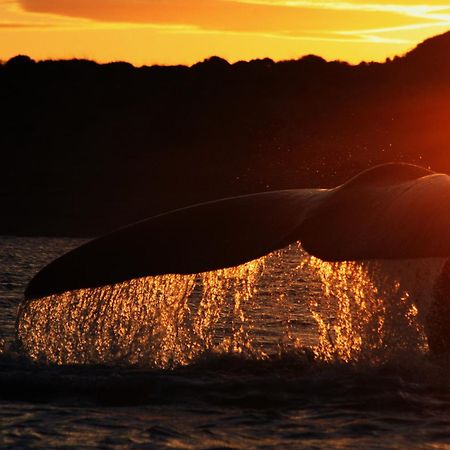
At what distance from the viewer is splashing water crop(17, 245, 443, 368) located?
8.26m

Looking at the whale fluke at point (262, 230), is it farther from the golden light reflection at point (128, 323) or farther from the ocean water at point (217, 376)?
the ocean water at point (217, 376)

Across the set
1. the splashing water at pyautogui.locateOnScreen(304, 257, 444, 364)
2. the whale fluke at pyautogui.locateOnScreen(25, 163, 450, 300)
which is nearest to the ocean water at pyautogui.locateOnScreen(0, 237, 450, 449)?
the splashing water at pyautogui.locateOnScreen(304, 257, 444, 364)

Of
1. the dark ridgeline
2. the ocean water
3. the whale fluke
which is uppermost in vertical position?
the dark ridgeline

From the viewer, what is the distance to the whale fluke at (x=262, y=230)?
23.8 ft

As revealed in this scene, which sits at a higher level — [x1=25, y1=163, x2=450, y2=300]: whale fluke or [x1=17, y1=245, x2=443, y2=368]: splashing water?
[x1=25, y1=163, x2=450, y2=300]: whale fluke

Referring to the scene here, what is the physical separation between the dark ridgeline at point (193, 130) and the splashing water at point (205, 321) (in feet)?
76.8

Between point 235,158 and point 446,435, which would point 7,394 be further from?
point 235,158

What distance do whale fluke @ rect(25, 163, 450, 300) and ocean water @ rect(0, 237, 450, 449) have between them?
345 millimetres

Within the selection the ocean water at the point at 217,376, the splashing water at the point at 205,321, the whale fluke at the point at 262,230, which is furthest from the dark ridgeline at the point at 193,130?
the whale fluke at the point at 262,230

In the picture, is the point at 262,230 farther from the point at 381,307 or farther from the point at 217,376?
the point at 217,376

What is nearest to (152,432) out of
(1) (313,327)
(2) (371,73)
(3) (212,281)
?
(3) (212,281)

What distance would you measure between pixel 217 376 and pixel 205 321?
0.61 m

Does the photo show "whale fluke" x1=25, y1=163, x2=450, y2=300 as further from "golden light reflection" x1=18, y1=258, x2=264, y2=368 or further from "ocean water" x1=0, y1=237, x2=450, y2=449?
"ocean water" x1=0, y1=237, x2=450, y2=449

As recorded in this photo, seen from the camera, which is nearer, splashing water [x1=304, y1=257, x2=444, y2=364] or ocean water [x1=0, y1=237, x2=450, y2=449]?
ocean water [x1=0, y1=237, x2=450, y2=449]
